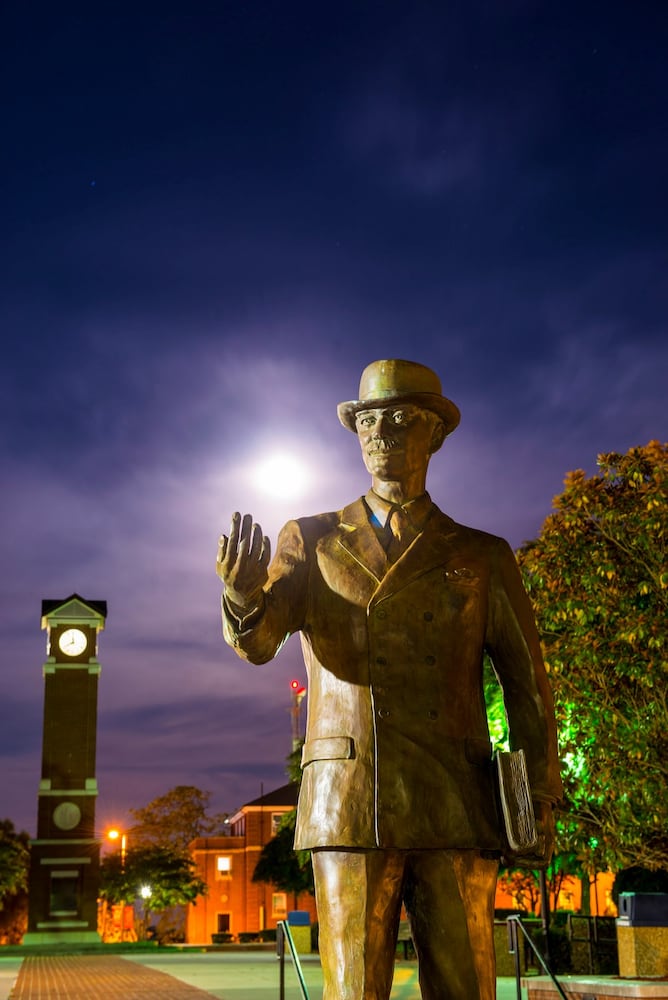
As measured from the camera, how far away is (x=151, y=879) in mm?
47906

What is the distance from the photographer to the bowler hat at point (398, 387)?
425 centimetres

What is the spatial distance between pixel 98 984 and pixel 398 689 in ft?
58.9

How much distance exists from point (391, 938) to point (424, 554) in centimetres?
126

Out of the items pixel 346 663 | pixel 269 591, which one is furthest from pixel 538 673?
pixel 269 591

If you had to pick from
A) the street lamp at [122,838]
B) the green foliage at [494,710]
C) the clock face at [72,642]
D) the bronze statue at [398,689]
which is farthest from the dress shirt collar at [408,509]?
the clock face at [72,642]

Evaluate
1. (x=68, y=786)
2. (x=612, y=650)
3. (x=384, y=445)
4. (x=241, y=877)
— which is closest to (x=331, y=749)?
(x=384, y=445)

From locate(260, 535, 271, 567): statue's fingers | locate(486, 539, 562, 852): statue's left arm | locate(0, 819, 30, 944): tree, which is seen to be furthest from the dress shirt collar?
locate(0, 819, 30, 944): tree

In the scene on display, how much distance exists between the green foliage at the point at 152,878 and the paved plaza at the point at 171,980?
61.8 ft

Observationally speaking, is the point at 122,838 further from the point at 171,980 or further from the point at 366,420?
the point at 366,420

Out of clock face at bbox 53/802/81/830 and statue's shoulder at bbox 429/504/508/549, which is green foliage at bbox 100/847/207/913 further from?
statue's shoulder at bbox 429/504/508/549

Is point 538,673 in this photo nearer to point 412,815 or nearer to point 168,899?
point 412,815

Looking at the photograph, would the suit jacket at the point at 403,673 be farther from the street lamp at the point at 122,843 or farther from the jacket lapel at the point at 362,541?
the street lamp at the point at 122,843

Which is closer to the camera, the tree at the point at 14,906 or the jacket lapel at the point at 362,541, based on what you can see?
the jacket lapel at the point at 362,541

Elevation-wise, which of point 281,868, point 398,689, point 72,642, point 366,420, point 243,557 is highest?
point 72,642
